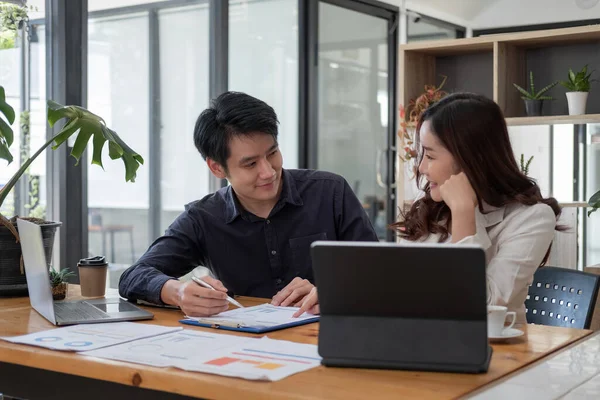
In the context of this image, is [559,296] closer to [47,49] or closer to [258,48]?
[47,49]

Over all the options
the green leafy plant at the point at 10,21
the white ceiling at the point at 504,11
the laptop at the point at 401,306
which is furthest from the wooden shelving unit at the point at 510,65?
the laptop at the point at 401,306

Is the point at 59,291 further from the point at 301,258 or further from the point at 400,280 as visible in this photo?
the point at 400,280

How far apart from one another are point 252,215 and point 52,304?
30.3 inches

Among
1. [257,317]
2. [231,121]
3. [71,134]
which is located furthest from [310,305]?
[71,134]

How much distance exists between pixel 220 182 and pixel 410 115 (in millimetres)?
1199

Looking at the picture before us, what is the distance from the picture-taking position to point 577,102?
426 cm

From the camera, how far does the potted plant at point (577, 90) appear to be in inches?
166

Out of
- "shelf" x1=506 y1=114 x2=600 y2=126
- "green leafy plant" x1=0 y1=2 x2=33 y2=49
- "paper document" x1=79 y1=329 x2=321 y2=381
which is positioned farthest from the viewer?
"shelf" x1=506 y1=114 x2=600 y2=126

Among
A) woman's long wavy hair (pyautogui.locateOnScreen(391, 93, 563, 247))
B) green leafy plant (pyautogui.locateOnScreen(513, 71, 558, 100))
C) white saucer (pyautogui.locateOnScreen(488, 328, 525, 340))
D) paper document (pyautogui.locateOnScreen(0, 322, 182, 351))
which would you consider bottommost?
paper document (pyautogui.locateOnScreen(0, 322, 182, 351))

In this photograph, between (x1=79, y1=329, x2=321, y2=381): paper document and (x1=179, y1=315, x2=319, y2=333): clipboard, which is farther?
(x1=179, y1=315, x2=319, y2=333): clipboard

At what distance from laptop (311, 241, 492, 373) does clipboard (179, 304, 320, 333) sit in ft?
1.16

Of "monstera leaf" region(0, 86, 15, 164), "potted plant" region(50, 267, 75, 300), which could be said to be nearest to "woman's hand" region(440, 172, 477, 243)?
"potted plant" region(50, 267, 75, 300)

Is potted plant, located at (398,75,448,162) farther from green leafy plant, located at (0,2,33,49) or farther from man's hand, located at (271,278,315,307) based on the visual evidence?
man's hand, located at (271,278,315,307)

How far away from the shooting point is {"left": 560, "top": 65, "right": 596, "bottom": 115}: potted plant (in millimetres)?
4207
